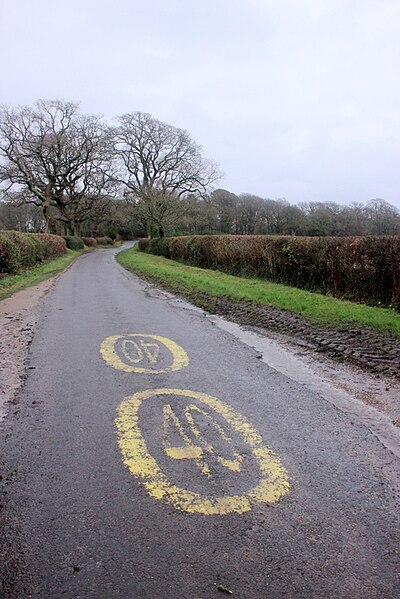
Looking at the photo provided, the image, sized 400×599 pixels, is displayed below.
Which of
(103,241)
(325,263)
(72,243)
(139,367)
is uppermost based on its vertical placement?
(325,263)

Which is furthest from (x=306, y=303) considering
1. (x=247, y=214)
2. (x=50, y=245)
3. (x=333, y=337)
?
(x=247, y=214)

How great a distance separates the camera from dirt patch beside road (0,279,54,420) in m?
4.80

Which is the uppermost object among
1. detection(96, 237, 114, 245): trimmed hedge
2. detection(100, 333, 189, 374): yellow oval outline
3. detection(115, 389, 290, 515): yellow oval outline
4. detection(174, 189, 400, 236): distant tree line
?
detection(174, 189, 400, 236): distant tree line

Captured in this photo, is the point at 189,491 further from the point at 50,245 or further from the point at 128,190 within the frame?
the point at 128,190

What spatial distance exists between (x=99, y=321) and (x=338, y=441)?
5966mm

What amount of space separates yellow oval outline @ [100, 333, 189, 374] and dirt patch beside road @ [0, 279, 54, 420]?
115 centimetres

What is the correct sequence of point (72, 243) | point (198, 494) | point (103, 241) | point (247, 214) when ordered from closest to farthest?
point (198, 494)
point (72, 243)
point (247, 214)
point (103, 241)

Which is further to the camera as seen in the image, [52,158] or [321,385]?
[52,158]

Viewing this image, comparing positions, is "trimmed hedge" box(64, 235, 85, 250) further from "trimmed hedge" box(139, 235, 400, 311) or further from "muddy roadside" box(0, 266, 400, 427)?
"muddy roadside" box(0, 266, 400, 427)

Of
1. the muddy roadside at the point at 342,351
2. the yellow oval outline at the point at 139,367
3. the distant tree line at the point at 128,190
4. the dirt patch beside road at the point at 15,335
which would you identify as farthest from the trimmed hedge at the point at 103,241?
the yellow oval outline at the point at 139,367

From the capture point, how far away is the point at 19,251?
18734mm

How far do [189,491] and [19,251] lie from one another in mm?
18282

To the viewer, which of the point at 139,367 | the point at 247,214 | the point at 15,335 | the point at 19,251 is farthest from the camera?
the point at 247,214

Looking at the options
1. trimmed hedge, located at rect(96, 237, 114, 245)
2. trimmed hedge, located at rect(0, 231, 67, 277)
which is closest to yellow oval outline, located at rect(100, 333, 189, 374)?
trimmed hedge, located at rect(0, 231, 67, 277)
